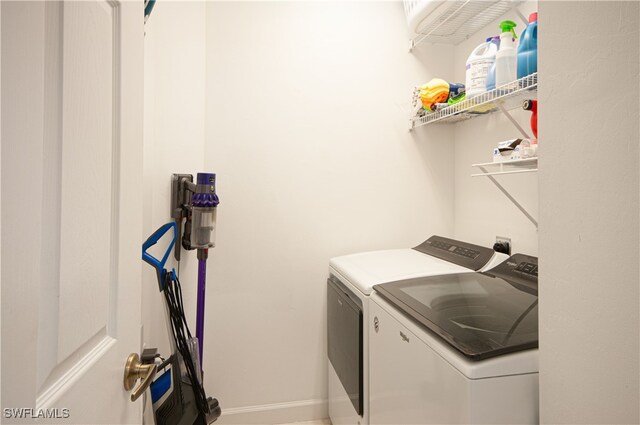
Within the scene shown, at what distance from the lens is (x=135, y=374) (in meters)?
0.75

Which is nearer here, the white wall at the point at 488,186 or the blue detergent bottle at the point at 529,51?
the blue detergent bottle at the point at 529,51

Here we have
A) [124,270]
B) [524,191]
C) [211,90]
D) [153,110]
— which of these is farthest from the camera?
[211,90]

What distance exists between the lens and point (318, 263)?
86.1 inches

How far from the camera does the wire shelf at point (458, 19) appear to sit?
70.9 inches

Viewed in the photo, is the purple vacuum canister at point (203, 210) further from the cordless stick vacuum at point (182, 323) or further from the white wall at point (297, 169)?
the white wall at point (297, 169)

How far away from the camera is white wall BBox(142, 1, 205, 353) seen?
137 centimetres

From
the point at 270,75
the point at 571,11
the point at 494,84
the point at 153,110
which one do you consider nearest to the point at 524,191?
the point at 494,84

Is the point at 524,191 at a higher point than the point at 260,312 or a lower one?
higher

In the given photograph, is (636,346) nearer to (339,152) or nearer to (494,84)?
(494,84)

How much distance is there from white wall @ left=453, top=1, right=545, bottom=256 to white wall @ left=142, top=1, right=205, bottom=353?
161cm

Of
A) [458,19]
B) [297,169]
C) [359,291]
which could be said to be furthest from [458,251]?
[458,19]

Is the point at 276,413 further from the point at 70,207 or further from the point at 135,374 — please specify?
the point at 70,207

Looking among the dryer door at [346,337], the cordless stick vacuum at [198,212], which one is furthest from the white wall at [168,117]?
the dryer door at [346,337]

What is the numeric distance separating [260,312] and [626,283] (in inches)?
74.1
